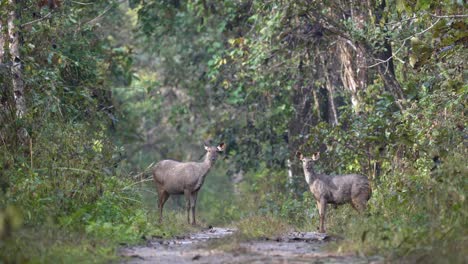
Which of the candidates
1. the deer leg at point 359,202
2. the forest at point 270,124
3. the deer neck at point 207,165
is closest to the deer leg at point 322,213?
the forest at point 270,124

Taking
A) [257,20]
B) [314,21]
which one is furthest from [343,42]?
[257,20]

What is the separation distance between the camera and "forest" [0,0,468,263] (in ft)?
38.7

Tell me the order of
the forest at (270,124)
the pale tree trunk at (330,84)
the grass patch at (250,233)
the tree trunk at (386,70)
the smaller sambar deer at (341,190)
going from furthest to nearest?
the pale tree trunk at (330,84)
the tree trunk at (386,70)
the smaller sambar deer at (341,190)
the forest at (270,124)
the grass patch at (250,233)

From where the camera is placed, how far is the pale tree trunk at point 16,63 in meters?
16.0

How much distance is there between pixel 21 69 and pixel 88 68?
5.20m

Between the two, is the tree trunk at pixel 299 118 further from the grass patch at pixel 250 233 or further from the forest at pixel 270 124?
the grass patch at pixel 250 233

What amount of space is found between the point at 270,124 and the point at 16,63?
12.1m

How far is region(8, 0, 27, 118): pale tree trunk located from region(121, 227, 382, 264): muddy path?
4.31 m

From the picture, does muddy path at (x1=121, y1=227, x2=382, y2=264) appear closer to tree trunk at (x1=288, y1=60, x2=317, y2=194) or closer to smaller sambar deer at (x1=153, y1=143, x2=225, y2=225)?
smaller sambar deer at (x1=153, y1=143, x2=225, y2=225)

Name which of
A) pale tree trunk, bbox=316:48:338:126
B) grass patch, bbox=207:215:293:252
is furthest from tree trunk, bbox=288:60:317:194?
grass patch, bbox=207:215:293:252

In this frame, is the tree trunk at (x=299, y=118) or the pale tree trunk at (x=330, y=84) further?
the tree trunk at (x=299, y=118)

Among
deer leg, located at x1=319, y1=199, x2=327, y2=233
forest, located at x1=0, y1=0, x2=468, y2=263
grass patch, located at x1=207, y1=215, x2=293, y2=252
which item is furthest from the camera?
deer leg, located at x1=319, y1=199, x2=327, y2=233

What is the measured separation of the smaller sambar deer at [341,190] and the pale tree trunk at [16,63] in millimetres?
5320

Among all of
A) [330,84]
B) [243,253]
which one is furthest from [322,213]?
[330,84]
